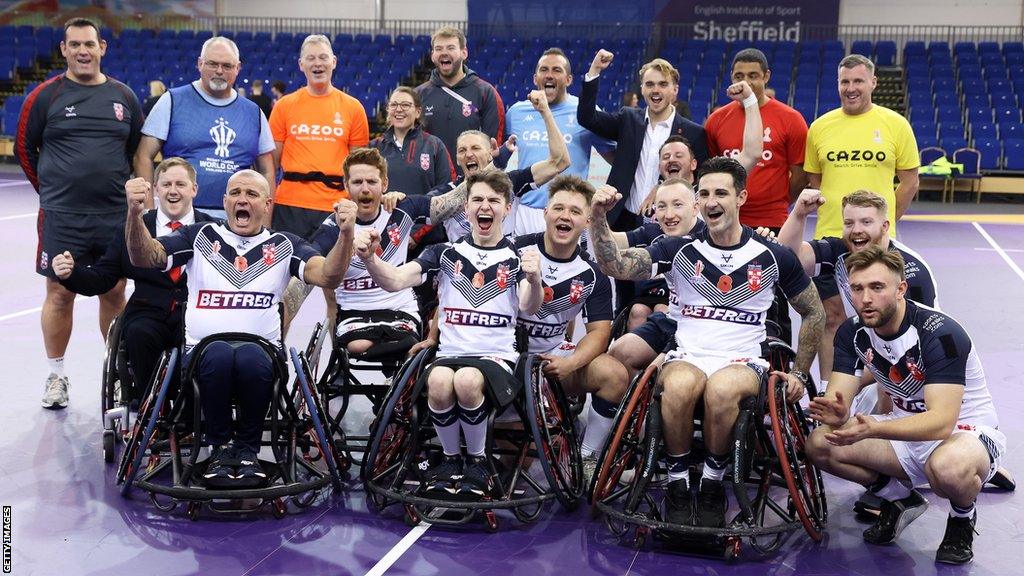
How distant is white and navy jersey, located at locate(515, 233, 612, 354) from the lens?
186 inches

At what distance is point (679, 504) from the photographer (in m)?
4.06

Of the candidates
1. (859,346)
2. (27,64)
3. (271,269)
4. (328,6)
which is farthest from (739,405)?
(27,64)

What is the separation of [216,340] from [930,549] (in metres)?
2.89

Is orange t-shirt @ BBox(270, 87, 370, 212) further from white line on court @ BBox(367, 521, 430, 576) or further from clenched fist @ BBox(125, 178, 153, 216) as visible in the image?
white line on court @ BBox(367, 521, 430, 576)

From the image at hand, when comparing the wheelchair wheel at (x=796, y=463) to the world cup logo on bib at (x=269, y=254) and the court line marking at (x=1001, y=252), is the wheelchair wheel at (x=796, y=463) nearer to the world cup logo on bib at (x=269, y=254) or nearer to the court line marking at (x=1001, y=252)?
the world cup logo on bib at (x=269, y=254)

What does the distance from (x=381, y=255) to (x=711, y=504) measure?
2.15 metres

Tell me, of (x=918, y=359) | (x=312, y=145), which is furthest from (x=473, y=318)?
(x=312, y=145)

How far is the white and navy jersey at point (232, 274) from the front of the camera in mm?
4531

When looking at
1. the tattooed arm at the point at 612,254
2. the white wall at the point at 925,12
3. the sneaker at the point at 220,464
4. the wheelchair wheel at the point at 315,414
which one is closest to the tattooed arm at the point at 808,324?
the tattooed arm at the point at 612,254

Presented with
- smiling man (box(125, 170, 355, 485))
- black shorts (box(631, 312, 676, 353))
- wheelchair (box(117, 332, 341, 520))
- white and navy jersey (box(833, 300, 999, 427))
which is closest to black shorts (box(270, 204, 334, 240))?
smiling man (box(125, 170, 355, 485))

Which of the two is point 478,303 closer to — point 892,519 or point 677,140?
point 677,140

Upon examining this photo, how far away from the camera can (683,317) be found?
448cm

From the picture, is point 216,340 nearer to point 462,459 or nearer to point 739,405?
point 462,459

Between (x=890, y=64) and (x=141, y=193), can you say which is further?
(x=890, y=64)
